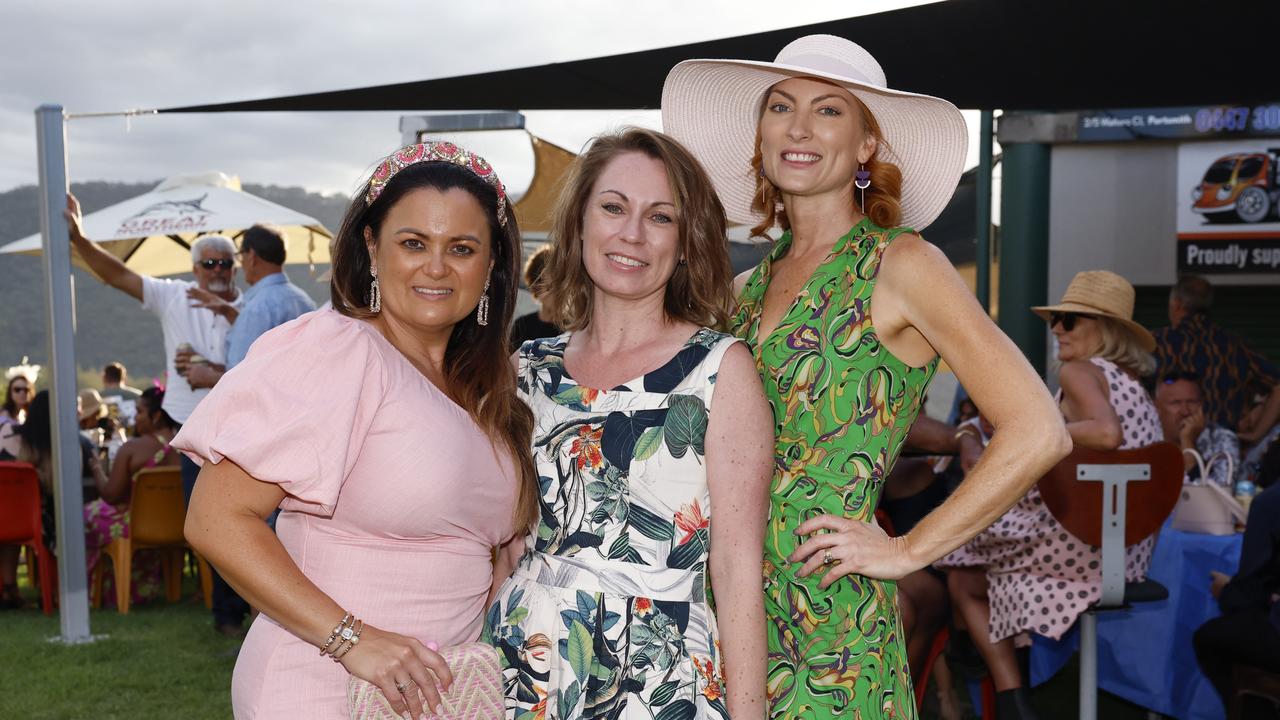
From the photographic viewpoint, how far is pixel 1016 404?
195 centimetres

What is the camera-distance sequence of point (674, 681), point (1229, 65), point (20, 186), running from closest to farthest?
1. point (674, 681)
2. point (1229, 65)
3. point (20, 186)

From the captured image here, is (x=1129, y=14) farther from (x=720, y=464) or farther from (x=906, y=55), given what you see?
(x=720, y=464)

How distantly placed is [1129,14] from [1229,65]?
0.69 metres

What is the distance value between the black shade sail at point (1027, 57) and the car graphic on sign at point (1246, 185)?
6.39 meters

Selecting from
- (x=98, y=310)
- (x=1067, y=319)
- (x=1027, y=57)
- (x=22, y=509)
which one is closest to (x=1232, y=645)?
(x=1067, y=319)

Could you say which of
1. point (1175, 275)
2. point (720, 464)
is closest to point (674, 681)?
point (720, 464)

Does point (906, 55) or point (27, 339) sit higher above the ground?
point (906, 55)

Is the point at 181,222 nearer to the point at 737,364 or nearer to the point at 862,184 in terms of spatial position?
the point at 862,184

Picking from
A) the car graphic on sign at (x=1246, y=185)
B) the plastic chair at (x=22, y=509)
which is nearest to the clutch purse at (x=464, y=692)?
the plastic chair at (x=22, y=509)

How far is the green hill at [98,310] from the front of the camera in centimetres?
3338

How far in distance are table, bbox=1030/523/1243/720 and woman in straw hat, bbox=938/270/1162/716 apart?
0.68 ft

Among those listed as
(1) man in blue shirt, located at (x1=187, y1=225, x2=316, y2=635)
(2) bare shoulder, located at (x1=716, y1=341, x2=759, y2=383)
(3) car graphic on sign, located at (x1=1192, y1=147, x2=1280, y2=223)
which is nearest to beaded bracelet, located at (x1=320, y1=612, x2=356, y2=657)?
(2) bare shoulder, located at (x1=716, y1=341, x2=759, y2=383)

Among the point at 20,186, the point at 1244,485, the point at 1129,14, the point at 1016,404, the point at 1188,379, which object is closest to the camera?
the point at 1016,404

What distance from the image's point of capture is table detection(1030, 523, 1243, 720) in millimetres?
4230
